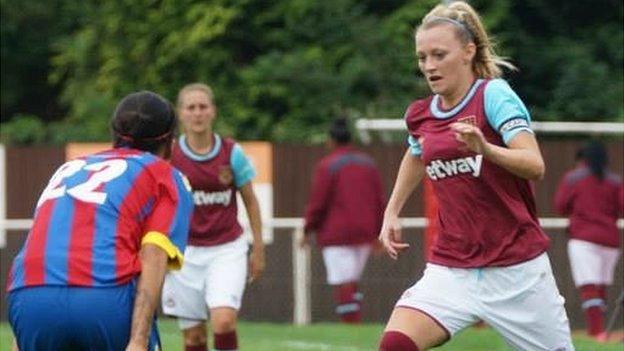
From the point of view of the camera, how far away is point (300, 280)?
71.4 feet

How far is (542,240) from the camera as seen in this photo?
349 inches

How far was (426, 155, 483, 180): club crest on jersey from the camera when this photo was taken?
28.3 feet

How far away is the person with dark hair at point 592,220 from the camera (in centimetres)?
1806

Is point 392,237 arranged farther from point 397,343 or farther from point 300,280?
point 300,280

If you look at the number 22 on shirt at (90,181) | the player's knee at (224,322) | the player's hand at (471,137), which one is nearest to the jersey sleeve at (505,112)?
the player's hand at (471,137)

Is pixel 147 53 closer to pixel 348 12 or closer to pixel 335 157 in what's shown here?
pixel 348 12

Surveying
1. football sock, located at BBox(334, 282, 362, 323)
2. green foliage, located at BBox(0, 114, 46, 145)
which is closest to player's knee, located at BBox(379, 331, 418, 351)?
football sock, located at BBox(334, 282, 362, 323)

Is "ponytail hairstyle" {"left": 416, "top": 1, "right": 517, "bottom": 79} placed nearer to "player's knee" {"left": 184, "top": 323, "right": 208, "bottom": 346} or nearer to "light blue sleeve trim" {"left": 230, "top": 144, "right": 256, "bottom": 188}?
"light blue sleeve trim" {"left": 230, "top": 144, "right": 256, "bottom": 188}

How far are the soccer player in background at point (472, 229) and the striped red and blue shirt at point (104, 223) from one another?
1240mm

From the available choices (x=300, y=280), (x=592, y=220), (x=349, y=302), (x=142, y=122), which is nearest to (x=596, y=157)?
(x=592, y=220)

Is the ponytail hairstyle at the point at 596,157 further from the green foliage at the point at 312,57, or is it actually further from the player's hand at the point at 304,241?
the green foliage at the point at 312,57

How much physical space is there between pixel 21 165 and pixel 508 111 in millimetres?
15617

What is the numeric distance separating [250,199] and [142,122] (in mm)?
4809

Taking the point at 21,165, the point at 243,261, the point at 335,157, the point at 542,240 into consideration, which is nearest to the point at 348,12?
the point at 21,165
